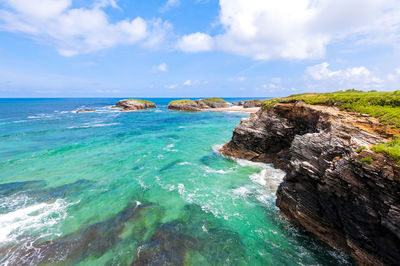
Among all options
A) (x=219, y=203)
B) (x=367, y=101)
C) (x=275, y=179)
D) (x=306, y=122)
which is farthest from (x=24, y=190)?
(x=367, y=101)

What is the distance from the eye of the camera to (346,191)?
10648 mm

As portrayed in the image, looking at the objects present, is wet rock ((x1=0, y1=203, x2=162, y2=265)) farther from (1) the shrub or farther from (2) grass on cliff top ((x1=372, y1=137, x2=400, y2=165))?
(2) grass on cliff top ((x1=372, y1=137, x2=400, y2=165))

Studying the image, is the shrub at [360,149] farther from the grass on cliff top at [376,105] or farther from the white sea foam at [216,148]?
the white sea foam at [216,148]

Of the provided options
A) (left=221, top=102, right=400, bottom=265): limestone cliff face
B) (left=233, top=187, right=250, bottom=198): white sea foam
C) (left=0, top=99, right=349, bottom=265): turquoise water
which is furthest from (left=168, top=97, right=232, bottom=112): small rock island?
(left=221, top=102, right=400, bottom=265): limestone cliff face

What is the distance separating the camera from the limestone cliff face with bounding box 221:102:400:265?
904 cm

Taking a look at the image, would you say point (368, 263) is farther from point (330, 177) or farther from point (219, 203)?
point (219, 203)

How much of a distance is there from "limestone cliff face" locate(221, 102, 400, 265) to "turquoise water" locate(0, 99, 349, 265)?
1.59m

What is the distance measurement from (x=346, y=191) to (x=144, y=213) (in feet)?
51.8

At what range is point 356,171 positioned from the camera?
1002 cm

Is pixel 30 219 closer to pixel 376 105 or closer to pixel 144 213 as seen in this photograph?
pixel 144 213

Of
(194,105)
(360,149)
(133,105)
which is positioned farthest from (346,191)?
(133,105)

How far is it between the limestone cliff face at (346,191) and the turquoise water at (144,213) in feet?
5.22

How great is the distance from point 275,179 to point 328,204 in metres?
9.62

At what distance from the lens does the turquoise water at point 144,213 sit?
12.1m
